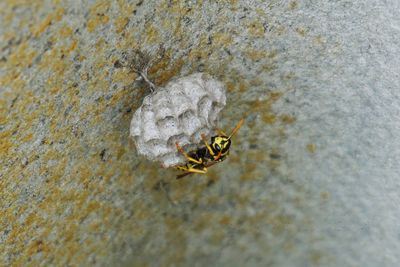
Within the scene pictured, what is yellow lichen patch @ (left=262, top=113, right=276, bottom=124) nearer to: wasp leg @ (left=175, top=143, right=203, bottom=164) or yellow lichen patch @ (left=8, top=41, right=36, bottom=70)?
wasp leg @ (left=175, top=143, right=203, bottom=164)

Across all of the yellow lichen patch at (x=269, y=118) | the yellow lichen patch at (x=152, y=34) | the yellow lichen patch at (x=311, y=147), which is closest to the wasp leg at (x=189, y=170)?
the yellow lichen patch at (x=269, y=118)

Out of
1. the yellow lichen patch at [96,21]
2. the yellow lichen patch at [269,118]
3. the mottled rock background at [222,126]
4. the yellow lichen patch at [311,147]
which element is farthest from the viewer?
the yellow lichen patch at [96,21]

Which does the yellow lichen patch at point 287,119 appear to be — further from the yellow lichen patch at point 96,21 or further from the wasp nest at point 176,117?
the yellow lichen patch at point 96,21

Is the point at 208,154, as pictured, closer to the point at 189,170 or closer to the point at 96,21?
the point at 189,170

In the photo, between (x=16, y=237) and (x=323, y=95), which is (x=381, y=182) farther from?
(x=16, y=237)

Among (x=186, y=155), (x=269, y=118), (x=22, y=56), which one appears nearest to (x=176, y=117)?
(x=186, y=155)

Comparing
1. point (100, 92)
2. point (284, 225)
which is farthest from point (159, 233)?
point (100, 92)
